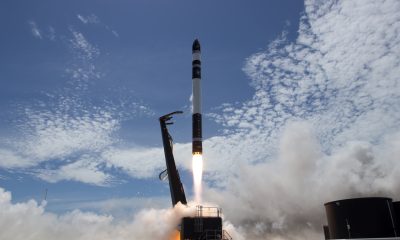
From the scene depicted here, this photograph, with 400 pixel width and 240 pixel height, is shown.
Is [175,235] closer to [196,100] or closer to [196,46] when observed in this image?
[196,100]

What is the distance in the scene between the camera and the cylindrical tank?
54.2m

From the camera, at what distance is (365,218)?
54625 mm

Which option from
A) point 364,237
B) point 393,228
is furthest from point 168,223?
point 393,228

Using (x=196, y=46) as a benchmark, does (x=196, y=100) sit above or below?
below

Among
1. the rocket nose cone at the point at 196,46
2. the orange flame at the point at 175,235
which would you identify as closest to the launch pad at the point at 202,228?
the orange flame at the point at 175,235

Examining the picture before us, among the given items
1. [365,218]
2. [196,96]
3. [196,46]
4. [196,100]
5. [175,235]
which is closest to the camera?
[365,218]

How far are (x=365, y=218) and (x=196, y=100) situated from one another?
32.6m

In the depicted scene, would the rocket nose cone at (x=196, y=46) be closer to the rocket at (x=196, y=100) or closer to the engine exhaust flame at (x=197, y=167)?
the rocket at (x=196, y=100)

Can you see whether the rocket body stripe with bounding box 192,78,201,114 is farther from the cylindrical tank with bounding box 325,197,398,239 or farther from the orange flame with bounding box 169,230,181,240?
the cylindrical tank with bounding box 325,197,398,239

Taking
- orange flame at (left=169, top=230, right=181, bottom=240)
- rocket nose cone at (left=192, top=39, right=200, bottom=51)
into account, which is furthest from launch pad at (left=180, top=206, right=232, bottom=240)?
rocket nose cone at (left=192, top=39, right=200, bottom=51)

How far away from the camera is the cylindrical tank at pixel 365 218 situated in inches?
2132

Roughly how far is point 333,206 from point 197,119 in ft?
85.7

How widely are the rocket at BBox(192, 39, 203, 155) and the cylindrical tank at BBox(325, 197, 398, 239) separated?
79.6 feet

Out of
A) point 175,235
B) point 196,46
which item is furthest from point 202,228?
point 196,46
